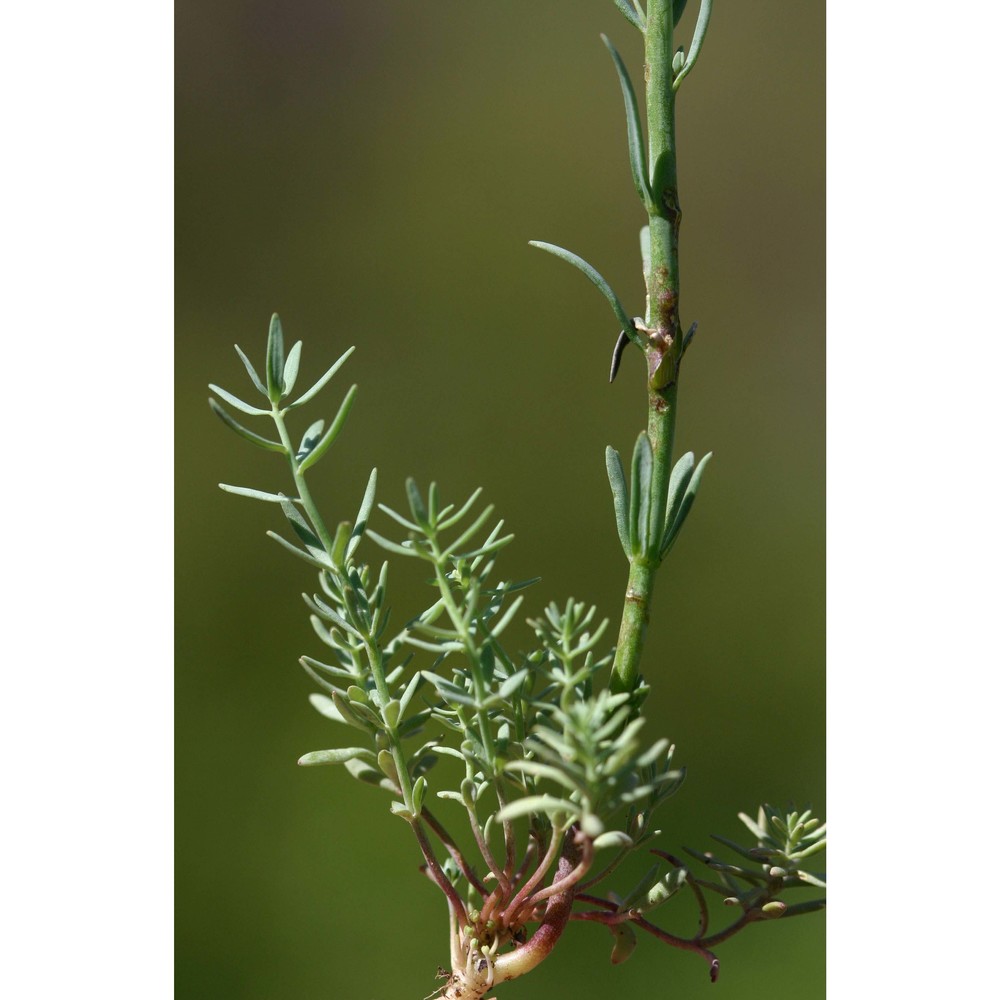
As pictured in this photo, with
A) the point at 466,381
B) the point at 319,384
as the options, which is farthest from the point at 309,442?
the point at 466,381

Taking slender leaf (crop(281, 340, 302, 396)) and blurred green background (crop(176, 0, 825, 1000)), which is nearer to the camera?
slender leaf (crop(281, 340, 302, 396))

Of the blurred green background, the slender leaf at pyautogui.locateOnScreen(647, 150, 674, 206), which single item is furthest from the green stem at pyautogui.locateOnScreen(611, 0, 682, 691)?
the blurred green background

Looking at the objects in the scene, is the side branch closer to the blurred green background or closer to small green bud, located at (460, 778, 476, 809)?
small green bud, located at (460, 778, 476, 809)

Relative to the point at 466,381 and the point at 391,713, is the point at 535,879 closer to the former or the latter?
the point at 391,713

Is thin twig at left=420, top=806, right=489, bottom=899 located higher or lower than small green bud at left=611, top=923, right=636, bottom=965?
higher

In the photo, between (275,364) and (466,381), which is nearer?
(275,364)

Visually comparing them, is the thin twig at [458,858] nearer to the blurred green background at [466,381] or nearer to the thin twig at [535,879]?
the thin twig at [535,879]

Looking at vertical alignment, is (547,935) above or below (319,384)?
below
